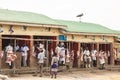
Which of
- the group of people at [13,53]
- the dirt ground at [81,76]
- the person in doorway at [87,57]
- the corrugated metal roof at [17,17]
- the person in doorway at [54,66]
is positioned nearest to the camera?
the group of people at [13,53]

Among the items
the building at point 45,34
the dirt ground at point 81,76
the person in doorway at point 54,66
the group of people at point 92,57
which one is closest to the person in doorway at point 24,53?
the building at point 45,34

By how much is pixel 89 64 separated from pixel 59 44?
3433mm

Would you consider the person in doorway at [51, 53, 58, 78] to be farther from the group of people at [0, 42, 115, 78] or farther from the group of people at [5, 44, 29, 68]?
the group of people at [5, 44, 29, 68]

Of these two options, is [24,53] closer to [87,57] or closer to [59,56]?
[59,56]

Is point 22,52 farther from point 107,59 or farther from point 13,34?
point 107,59

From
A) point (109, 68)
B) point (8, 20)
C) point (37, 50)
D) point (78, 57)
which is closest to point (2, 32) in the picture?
point (8, 20)

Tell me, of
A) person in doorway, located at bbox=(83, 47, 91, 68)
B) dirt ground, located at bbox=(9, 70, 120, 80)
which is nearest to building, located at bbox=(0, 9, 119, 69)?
person in doorway, located at bbox=(83, 47, 91, 68)

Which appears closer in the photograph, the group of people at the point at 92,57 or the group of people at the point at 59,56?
the group of people at the point at 59,56

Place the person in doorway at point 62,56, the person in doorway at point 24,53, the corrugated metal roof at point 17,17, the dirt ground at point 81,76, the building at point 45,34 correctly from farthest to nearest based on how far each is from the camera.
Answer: the person in doorway at point 62,56, the person in doorway at point 24,53, the corrugated metal roof at point 17,17, the building at point 45,34, the dirt ground at point 81,76

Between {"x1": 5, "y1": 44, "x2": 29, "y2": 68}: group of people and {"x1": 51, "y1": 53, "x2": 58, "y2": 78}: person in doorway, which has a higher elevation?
{"x1": 5, "y1": 44, "x2": 29, "y2": 68}: group of people

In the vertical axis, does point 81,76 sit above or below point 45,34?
below

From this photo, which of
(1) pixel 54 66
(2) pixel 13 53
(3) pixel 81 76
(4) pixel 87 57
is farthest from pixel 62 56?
(2) pixel 13 53

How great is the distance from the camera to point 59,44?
2648 centimetres

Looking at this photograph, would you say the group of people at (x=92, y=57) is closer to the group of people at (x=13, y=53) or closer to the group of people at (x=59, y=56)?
the group of people at (x=59, y=56)
